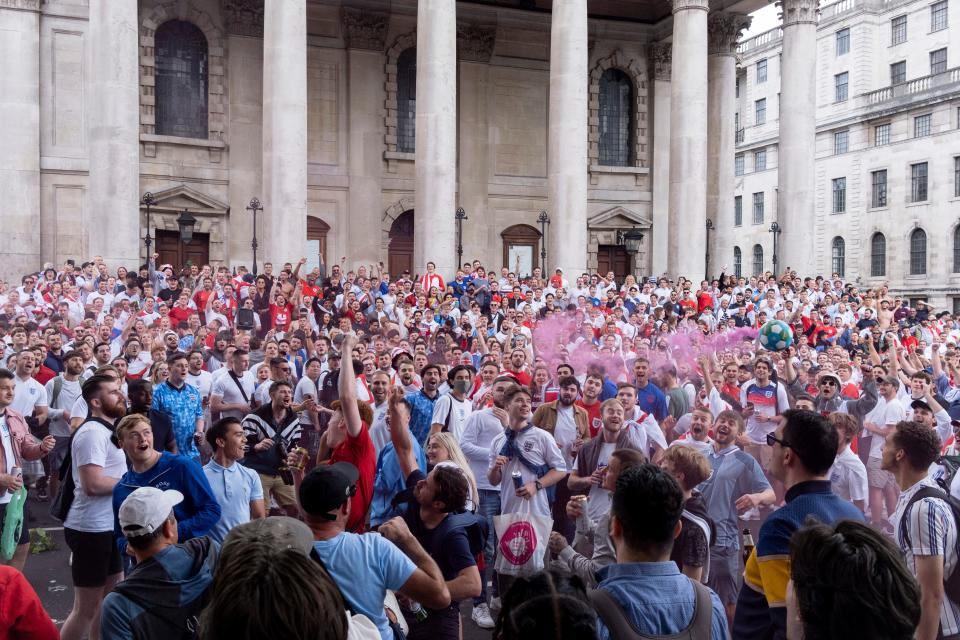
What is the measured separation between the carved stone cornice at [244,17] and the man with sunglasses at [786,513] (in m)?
29.6

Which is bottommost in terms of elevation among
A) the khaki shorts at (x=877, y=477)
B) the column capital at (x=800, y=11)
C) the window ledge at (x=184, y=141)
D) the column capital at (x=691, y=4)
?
the khaki shorts at (x=877, y=477)

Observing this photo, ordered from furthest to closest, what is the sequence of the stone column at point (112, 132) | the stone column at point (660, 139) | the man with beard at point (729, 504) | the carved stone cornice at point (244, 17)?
the stone column at point (660, 139), the carved stone cornice at point (244, 17), the stone column at point (112, 132), the man with beard at point (729, 504)

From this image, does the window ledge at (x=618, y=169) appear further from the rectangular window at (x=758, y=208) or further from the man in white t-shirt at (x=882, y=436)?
the rectangular window at (x=758, y=208)

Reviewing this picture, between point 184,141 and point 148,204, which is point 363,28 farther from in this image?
point 148,204

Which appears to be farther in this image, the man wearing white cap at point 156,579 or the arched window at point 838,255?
the arched window at point 838,255

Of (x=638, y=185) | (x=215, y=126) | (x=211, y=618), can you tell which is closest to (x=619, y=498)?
(x=211, y=618)

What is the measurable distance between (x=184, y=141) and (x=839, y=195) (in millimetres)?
44380

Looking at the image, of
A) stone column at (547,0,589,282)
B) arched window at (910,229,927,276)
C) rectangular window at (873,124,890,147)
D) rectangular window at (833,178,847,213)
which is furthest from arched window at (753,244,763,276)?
stone column at (547,0,589,282)

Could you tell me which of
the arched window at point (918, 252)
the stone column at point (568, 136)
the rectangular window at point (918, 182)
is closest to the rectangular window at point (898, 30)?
the rectangular window at point (918, 182)

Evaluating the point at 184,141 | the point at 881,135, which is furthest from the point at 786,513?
the point at 881,135

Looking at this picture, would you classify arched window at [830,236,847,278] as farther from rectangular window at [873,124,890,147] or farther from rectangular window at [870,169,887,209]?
rectangular window at [873,124,890,147]

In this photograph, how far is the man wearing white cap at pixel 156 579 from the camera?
3744mm

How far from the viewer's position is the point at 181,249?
2959 centimetres

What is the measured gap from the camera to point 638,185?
3619cm
